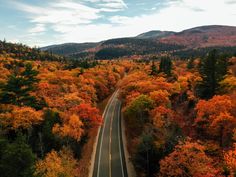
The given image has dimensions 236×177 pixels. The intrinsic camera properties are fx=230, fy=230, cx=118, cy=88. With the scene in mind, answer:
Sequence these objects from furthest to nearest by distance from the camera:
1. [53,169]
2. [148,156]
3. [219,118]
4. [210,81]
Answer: [210,81]
[148,156]
[219,118]
[53,169]

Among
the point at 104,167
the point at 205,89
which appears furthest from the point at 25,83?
the point at 205,89

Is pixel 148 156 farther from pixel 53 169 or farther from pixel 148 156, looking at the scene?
pixel 53 169

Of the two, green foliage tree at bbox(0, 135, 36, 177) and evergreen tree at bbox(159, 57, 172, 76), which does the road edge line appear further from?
evergreen tree at bbox(159, 57, 172, 76)

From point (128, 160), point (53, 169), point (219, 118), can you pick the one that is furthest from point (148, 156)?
point (53, 169)

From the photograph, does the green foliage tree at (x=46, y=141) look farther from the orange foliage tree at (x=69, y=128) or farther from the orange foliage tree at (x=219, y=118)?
the orange foliage tree at (x=219, y=118)

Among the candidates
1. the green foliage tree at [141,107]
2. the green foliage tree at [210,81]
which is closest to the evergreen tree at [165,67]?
the green foliage tree at [210,81]

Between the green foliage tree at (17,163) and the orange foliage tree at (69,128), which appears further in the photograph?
the orange foliage tree at (69,128)

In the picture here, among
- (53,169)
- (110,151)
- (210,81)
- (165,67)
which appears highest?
(165,67)

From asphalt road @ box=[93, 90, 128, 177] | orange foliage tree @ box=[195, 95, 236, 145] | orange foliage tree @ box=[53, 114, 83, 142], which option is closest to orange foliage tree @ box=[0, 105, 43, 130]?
orange foliage tree @ box=[53, 114, 83, 142]
